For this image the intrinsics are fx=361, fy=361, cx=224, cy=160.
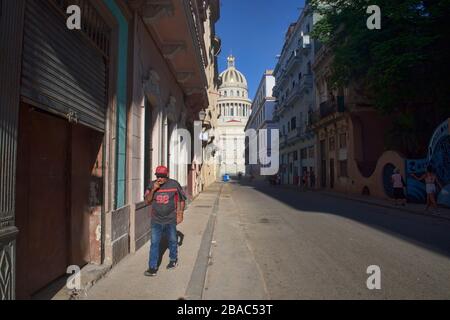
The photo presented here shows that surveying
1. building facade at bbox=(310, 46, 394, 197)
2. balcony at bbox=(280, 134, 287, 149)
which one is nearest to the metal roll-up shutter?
building facade at bbox=(310, 46, 394, 197)

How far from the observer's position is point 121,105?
21.2 feet

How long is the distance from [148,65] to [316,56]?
25427 mm

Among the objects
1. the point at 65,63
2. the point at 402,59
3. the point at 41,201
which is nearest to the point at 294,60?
the point at 402,59

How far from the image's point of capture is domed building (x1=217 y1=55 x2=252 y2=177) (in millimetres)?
99319

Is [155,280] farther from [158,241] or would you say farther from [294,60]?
[294,60]

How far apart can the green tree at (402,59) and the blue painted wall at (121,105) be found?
12.0 metres

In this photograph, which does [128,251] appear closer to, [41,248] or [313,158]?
[41,248]

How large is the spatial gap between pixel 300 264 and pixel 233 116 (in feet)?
362

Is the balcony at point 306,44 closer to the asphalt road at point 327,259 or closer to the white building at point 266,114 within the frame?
the white building at point 266,114

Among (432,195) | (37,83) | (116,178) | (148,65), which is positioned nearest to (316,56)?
(432,195)

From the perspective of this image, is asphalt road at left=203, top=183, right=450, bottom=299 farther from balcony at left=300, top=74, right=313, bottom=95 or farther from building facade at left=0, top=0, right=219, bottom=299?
balcony at left=300, top=74, right=313, bottom=95

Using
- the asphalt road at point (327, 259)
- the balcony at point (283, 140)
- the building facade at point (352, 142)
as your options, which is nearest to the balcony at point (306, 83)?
the building facade at point (352, 142)

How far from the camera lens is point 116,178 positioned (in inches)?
241

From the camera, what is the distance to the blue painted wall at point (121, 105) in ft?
20.4
